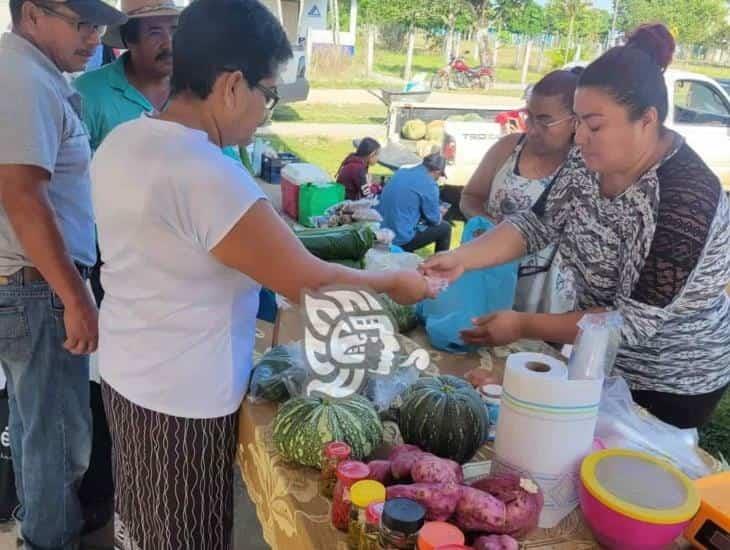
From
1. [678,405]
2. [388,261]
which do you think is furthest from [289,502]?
[388,261]

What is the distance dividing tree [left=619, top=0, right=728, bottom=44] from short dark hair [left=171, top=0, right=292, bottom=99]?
30.4 meters

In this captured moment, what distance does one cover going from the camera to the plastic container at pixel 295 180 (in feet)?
17.1

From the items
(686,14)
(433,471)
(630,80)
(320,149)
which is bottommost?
(320,149)

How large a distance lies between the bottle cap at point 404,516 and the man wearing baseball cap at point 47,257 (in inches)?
52.4

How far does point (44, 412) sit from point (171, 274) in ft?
3.58

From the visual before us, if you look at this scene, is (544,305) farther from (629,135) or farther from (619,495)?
(619,495)

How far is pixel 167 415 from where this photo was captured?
1.45 meters

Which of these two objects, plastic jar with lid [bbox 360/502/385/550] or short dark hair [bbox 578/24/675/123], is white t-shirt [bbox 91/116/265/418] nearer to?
plastic jar with lid [bbox 360/502/385/550]

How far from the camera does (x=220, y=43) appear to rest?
4.16ft

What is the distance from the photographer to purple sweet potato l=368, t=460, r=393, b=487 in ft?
3.90

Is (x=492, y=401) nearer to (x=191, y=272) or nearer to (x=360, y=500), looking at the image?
(x=360, y=500)

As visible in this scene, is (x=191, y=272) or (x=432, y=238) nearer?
(x=191, y=272)

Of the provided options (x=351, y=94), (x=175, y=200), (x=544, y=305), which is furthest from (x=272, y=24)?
(x=351, y=94)

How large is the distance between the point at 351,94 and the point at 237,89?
17.8 meters
